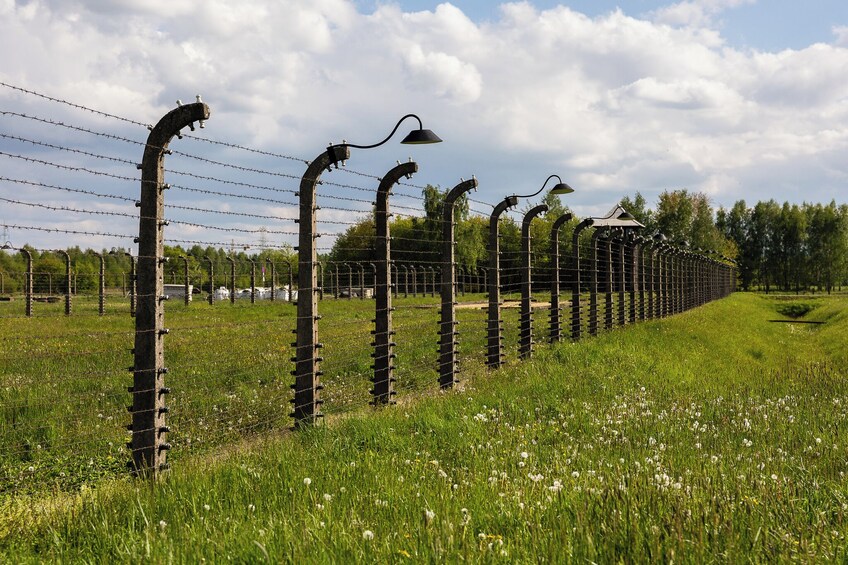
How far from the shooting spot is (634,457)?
7215mm

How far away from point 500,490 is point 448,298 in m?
7.22

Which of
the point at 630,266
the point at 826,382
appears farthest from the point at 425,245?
the point at 826,382

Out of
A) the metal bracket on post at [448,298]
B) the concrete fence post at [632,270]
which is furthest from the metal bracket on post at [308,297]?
the concrete fence post at [632,270]

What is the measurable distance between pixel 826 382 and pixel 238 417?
11.1 m

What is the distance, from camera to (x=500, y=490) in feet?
18.2

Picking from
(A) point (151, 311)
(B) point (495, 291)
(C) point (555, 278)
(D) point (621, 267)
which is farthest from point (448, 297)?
(D) point (621, 267)

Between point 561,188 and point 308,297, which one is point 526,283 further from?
point 308,297

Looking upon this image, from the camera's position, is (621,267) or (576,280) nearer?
(576,280)

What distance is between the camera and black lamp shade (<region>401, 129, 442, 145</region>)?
1076 centimetres

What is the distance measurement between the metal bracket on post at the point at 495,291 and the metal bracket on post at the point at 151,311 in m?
8.24

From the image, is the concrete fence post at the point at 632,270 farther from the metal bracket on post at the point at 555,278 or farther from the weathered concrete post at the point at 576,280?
the metal bracket on post at the point at 555,278

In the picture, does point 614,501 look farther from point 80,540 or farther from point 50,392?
point 50,392

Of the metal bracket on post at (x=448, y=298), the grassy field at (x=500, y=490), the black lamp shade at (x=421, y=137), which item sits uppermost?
the black lamp shade at (x=421, y=137)

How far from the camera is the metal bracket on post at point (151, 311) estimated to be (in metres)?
7.04
